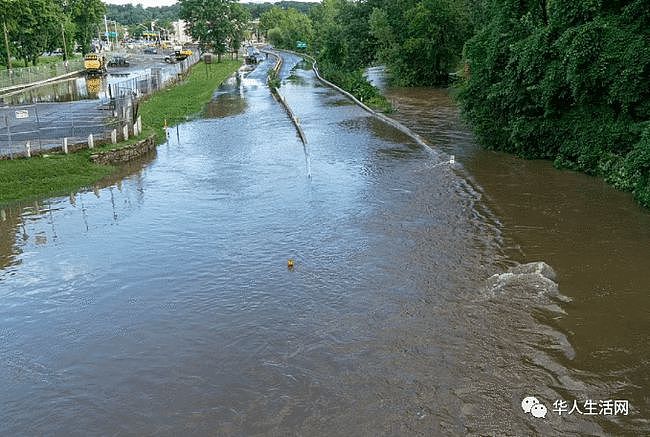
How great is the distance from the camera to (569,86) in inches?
776

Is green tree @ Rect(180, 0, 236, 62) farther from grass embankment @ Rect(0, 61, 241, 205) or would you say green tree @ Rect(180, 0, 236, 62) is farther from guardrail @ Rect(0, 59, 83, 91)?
grass embankment @ Rect(0, 61, 241, 205)

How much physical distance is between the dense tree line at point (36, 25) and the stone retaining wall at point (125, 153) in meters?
29.9

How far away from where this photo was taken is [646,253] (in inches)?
534

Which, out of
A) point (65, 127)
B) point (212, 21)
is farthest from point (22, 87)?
point (212, 21)

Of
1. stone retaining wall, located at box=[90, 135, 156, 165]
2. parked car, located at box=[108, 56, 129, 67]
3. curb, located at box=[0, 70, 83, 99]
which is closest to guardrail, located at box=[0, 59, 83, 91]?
curb, located at box=[0, 70, 83, 99]

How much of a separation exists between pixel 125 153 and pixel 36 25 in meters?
40.0

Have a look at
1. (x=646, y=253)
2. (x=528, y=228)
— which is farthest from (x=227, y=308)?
(x=646, y=253)

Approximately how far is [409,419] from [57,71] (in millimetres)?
56048

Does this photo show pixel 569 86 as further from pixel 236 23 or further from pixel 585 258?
pixel 236 23

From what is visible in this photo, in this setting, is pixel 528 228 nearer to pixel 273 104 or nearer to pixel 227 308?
pixel 227 308

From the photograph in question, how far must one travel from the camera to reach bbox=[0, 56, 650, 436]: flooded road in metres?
8.52

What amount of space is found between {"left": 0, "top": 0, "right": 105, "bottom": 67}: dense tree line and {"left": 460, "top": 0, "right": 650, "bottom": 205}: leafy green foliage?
40.0 metres

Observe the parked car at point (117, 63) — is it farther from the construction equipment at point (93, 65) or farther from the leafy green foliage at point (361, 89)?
the leafy green foliage at point (361, 89)

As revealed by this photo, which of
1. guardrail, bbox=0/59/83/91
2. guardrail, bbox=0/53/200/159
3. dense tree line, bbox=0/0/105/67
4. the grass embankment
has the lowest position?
the grass embankment
